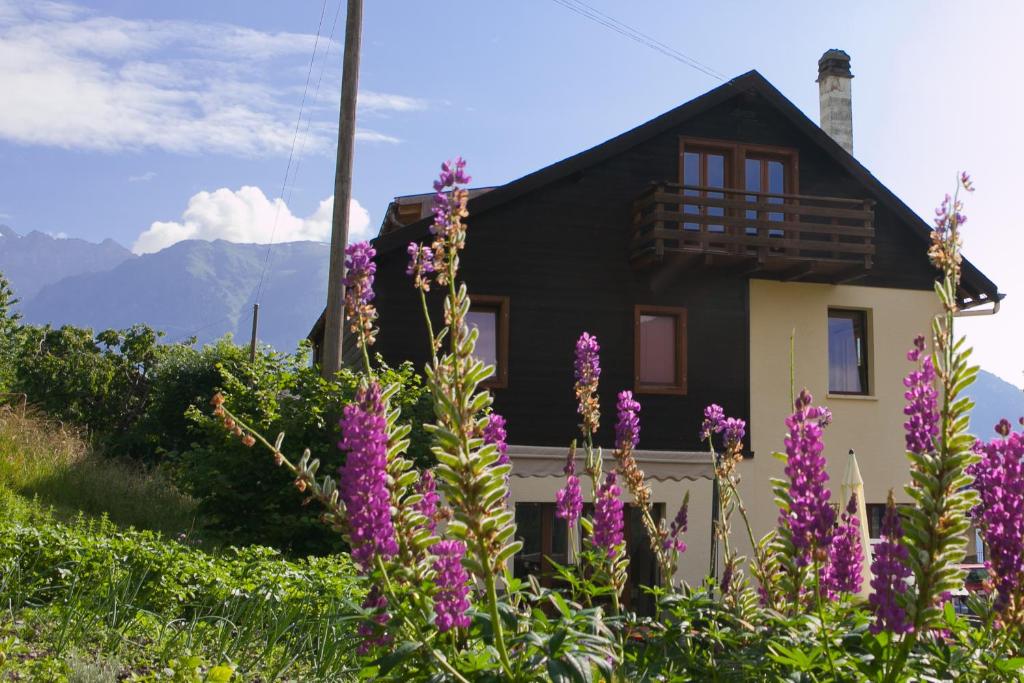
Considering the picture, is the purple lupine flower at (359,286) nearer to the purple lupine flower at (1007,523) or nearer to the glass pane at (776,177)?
the purple lupine flower at (1007,523)

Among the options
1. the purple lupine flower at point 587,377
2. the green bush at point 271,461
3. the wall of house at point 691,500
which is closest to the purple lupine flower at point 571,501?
the purple lupine flower at point 587,377

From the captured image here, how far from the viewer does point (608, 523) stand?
3.58 meters

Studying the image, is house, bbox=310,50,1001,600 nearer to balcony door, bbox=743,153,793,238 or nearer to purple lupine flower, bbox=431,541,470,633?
balcony door, bbox=743,153,793,238

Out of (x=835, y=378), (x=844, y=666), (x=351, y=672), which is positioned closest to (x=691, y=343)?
(x=835, y=378)

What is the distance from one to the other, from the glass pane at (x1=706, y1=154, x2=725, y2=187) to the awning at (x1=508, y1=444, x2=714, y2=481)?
5.07 m

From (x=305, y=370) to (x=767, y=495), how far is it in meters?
8.97

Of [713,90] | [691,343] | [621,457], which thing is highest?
[713,90]

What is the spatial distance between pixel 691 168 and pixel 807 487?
55.2 feet

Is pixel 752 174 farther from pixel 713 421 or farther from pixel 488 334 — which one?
pixel 713 421

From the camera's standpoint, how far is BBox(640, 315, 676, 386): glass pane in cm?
1791

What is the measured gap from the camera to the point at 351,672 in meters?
4.91

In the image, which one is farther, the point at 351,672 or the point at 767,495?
the point at 767,495

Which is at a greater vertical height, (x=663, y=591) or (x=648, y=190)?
(x=648, y=190)

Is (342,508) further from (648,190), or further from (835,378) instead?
(835,378)
